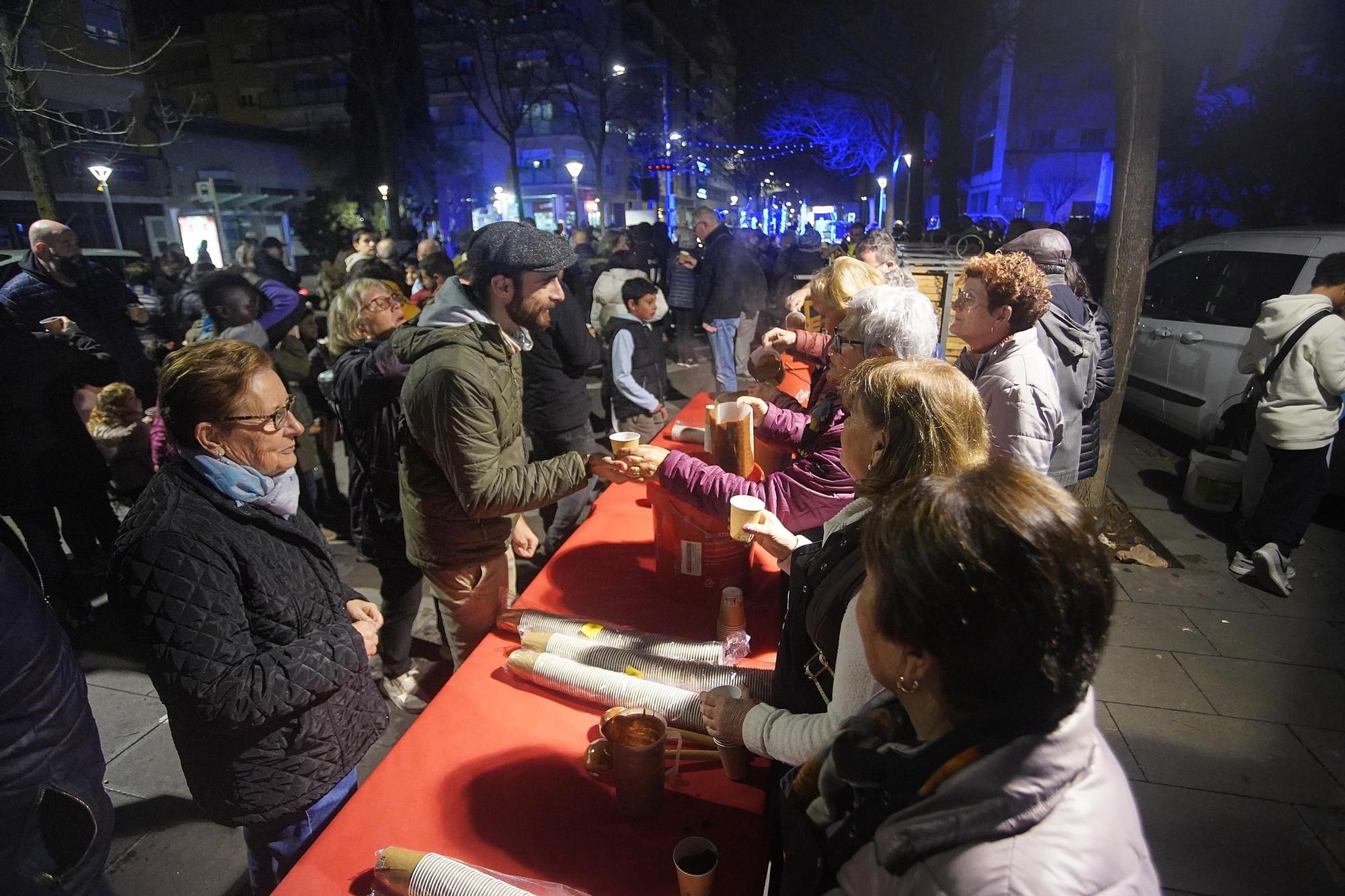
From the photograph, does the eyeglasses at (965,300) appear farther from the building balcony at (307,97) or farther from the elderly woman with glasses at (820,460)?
the building balcony at (307,97)

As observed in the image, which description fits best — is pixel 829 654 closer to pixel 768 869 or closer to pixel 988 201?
pixel 768 869

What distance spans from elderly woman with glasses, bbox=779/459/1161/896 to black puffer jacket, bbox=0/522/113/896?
157 cm

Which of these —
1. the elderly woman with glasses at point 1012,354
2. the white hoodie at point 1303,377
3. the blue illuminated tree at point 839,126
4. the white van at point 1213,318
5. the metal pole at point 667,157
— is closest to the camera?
the elderly woman with glasses at point 1012,354

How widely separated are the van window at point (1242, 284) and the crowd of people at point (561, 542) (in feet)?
5.36

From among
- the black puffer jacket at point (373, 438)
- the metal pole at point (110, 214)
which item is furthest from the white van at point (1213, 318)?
the metal pole at point (110, 214)

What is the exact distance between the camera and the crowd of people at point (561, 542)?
3.05 ft

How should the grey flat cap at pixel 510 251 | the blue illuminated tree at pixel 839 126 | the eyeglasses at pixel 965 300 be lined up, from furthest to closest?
the blue illuminated tree at pixel 839 126
the eyeglasses at pixel 965 300
the grey flat cap at pixel 510 251

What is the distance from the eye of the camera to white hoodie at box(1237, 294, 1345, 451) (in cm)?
418

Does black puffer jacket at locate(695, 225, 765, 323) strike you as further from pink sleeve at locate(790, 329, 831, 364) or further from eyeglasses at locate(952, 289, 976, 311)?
eyeglasses at locate(952, 289, 976, 311)

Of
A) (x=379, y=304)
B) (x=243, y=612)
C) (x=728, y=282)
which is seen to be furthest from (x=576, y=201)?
(x=243, y=612)

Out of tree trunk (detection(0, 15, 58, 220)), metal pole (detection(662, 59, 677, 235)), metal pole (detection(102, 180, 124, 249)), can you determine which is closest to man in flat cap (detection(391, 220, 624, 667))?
tree trunk (detection(0, 15, 58, 220))

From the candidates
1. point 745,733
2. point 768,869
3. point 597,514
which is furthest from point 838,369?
point 768,869

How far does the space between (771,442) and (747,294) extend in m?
5.71

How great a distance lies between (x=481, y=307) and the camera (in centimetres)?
267
